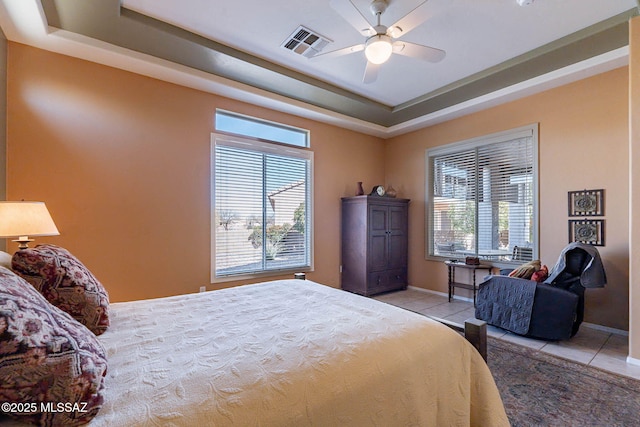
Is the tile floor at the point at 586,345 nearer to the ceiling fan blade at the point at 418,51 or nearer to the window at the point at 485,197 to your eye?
the window at the point at 485,197

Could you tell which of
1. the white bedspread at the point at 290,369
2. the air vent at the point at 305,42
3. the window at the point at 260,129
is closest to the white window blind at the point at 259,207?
the window at the point at 260,129

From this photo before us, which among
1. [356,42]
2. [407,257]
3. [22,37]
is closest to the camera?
[22,37]

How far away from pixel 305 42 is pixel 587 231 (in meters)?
3.73

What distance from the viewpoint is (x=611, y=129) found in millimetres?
3180

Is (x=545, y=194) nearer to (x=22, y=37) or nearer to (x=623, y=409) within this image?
(x=623, y=409)

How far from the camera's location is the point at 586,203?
332 cm

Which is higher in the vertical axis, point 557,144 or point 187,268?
point 557,144

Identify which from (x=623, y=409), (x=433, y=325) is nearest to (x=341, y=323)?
(x=433, y=325)

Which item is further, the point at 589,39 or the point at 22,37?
the point at 589,39

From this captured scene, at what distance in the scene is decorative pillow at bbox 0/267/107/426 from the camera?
0.71 meters

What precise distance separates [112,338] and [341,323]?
104cm

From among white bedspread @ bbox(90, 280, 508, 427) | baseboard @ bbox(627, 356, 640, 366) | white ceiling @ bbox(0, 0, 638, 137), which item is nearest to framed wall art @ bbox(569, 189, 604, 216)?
white ceiling @ bbox(0, 0, 638, 137)

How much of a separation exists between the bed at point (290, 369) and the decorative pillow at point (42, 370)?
66mm

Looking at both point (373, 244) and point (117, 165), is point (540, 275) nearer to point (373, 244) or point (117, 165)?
point (373, 244)
